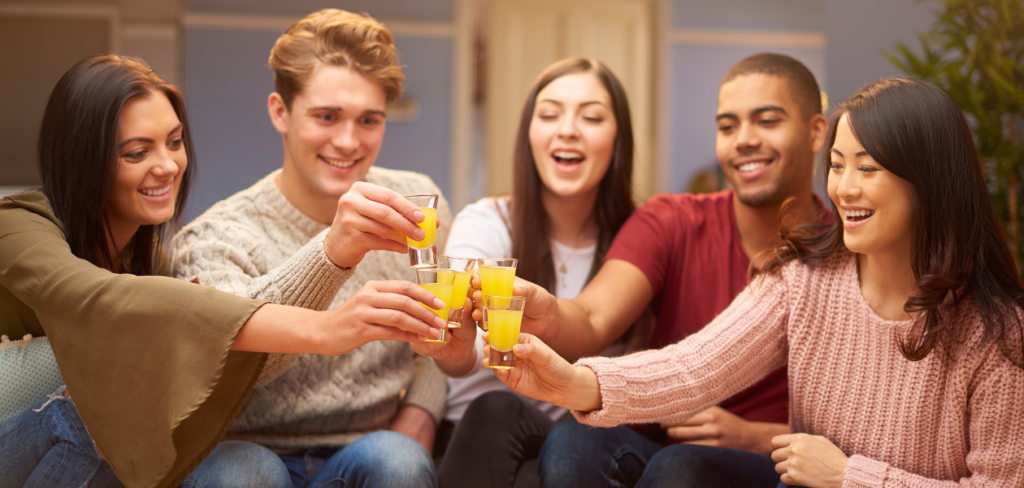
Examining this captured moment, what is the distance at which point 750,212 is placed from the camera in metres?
2.12

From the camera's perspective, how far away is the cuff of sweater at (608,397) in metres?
1.49

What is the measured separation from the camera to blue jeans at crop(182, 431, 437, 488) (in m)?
1.54

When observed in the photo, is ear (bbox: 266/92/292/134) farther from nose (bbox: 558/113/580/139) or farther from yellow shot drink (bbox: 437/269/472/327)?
yellow shot drink (bbox: 437/269/472/327)

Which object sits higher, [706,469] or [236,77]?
[236,77]

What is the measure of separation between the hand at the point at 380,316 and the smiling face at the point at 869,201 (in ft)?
2.87

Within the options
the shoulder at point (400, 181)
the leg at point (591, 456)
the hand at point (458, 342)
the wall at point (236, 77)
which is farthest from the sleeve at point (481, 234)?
the wall at point (236, 77)

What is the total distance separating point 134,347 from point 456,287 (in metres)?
0.62

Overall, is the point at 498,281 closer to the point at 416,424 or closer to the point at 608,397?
the point at 608,397

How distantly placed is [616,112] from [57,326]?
163cm

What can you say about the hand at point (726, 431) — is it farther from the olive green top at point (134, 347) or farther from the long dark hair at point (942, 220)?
the olive green top at point (134, 347)

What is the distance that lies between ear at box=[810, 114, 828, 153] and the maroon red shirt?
1.08 ft

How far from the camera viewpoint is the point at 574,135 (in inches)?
86.1

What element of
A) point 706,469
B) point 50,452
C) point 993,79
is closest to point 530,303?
point 706,469

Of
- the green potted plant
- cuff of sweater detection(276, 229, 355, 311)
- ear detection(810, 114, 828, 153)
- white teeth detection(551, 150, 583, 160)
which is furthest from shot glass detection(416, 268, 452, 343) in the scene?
the green potted plant
